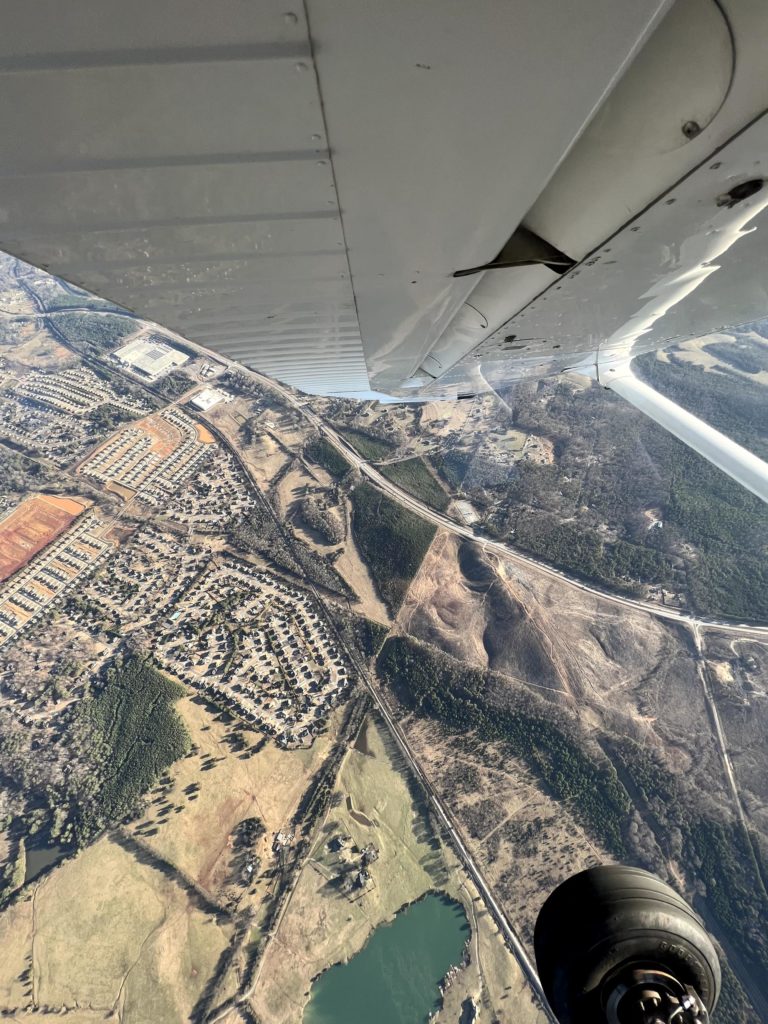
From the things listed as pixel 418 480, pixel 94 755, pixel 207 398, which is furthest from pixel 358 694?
pixel 207 398

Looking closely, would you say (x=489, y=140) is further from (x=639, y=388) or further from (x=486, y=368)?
(x=639, y=388)

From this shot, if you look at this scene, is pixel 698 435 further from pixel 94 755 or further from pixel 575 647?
pixel 94 755

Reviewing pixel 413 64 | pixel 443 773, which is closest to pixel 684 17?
pixel 413 64

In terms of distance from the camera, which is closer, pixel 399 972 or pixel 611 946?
pixel 611 946

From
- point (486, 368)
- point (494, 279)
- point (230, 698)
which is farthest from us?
point (230, 698)

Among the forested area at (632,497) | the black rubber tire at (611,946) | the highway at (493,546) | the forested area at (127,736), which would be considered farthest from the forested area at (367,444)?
the black rubber tire at (611,946)

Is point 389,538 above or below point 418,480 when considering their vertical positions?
below
